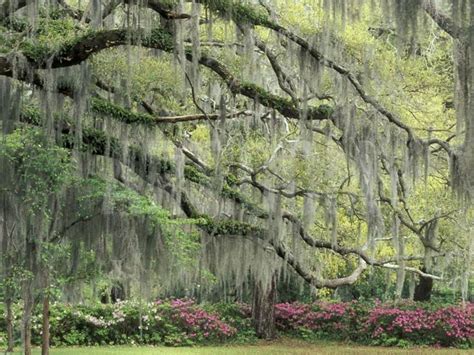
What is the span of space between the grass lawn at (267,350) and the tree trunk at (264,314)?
564 millimetres

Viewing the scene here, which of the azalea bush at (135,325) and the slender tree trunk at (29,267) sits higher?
the slender tree trunk at (29,267)

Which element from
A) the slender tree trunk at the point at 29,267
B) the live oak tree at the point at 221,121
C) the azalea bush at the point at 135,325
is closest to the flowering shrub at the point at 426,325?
the azalea bush at the point at 135,325

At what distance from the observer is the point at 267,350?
17.5 m

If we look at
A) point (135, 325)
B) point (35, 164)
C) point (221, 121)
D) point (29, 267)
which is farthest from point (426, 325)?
point (35, 164)

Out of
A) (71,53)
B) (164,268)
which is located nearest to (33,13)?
(71,53)

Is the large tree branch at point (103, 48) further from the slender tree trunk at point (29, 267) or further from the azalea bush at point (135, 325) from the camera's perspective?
the azalea bush at point (135, 325)

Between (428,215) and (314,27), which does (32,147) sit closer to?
(314,27)

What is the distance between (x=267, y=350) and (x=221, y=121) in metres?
9.24

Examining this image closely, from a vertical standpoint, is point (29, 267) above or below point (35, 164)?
below

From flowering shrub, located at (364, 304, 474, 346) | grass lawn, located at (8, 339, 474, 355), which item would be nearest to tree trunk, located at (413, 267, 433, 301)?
flowering shrub, located at (364, 304, 474, 346)

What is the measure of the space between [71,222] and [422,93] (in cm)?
690

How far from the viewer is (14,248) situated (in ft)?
32.1

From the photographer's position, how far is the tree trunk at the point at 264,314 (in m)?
20.4

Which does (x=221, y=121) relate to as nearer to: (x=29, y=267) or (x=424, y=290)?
(x=29, y=267)
